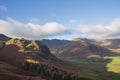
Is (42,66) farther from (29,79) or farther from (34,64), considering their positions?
(29,79)

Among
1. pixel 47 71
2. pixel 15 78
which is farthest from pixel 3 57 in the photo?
pixel 15 78

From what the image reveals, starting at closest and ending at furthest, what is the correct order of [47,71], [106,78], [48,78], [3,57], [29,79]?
[29,79], [48,78], [47,71], [106,78], [3,57]

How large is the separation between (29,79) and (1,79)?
41.5 feet

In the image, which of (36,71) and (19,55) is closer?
(36,71)

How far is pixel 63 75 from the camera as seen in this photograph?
13338 centimetres

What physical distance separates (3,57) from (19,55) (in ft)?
55.0

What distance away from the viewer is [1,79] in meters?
96.5

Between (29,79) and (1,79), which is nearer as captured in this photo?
(1,79)

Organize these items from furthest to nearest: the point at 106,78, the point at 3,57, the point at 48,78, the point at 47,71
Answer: the point at 3,57, the point at 106,78, the point at 47,71, the point at 48,78

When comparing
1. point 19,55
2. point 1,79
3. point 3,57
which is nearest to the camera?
point 1,79

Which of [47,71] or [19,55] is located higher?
[19,55]

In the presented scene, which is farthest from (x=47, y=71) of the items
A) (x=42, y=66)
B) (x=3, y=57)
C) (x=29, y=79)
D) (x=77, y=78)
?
(x=3, y=57)

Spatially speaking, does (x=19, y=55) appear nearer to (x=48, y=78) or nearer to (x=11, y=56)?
(x=11, y=56)

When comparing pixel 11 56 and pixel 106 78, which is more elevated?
pixel 11 56
